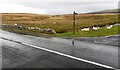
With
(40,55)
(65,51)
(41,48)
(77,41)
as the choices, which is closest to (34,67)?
(40,55)

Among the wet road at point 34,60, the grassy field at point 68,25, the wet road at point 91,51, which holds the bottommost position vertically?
the wet road at point 34,60

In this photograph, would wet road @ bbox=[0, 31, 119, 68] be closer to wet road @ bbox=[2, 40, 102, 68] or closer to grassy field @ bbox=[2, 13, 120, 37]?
wet road @ bbox=[2, 40, 102, 68]

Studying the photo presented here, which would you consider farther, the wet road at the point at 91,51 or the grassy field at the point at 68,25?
the grassy field at the point at 68,25

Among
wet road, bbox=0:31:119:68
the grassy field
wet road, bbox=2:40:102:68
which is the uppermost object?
the grassy field

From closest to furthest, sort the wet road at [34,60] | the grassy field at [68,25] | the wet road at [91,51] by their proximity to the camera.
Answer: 1. the wet road at [34,60]
2. the wet road at [91,51]
3. the grassy field at [68,25]

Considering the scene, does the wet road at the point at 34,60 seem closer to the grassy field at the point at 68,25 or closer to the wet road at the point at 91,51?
the wet road at the point at 91,51

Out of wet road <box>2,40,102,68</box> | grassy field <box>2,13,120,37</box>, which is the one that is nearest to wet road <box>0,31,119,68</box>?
wet road <box>2,40,102,68</box>

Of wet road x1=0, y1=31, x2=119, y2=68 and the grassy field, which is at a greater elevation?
the grassy field

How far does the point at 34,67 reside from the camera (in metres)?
10.0

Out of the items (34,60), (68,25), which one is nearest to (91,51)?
(34,60)

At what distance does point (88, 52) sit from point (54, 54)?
183 cm

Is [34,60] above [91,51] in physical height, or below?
below

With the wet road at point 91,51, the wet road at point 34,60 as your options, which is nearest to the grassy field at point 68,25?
the wet road at point 91,51

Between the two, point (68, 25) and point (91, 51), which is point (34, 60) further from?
point (68, 25)
